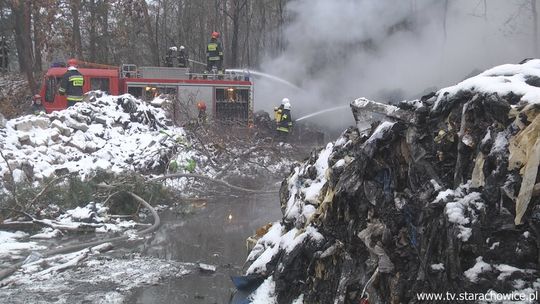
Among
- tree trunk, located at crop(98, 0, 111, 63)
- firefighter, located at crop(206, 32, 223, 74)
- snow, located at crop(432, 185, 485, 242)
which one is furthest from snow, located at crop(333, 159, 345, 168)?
tree trunk, located at crop(98, 0, 111, 63)

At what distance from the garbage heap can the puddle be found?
1.14 meters

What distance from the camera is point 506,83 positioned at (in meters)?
2.99

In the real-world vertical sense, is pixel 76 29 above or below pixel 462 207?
above

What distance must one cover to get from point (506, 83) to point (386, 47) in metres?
13.9

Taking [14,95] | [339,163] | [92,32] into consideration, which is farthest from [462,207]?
[92,32]

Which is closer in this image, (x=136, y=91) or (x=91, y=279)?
(x=91, y=279)

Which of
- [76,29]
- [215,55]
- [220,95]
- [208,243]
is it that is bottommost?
[208,243]

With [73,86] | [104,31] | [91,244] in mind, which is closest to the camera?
[91,244]

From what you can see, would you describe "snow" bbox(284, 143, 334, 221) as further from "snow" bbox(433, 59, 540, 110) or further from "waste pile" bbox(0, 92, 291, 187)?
"waste pile" bbox(0, 92, 291, 187)

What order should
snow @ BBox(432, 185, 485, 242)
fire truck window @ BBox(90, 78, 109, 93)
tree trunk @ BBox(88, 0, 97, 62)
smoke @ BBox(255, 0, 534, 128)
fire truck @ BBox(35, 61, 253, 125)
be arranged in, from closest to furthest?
snow @ BBox(432, 185, 485, 242) → fire truck @ BBox(35, 61, 253, 125) → fire truck window @ BBox(90, 78, 109, 93) → smoke @ BBox(255, 0, 534, 128) → tree trunk @ BBox(88, 0, 97, 62)

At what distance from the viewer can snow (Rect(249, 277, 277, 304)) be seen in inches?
164

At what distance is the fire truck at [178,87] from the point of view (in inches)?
562

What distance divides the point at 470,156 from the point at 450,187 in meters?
0.21

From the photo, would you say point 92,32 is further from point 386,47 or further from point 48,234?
point 48,234
